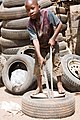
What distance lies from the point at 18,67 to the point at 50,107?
2144 mm

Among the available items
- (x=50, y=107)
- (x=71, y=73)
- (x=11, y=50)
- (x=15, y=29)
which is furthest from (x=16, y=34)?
(x=50, y=107)

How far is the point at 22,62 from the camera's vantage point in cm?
621

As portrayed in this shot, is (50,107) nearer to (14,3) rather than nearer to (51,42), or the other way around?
(51,42)

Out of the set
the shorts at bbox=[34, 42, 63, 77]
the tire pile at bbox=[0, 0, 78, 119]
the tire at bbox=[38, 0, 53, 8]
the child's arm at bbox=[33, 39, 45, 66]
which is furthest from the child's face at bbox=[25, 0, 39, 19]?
the tire at bbox=[38, 0, 53, 8]

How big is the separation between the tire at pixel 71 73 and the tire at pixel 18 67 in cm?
64

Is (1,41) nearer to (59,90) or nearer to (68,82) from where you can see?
(68,82)

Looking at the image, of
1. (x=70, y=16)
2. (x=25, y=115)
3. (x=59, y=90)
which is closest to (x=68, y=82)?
(x=59, y=90)

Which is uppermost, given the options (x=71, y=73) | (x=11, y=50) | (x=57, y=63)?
(x=57, y=63)

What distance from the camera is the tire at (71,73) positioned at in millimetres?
5809

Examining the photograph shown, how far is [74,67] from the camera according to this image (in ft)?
20.5

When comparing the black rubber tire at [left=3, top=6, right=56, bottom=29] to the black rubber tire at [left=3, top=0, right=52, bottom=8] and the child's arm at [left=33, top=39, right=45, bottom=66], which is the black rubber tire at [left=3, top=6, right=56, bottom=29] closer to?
the black rubber tire at [left=3, top=0, right=52, bottom=8]

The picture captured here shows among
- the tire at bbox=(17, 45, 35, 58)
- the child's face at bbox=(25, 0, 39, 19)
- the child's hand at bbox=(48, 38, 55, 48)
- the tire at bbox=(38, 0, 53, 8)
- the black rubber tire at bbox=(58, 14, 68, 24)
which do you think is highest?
the child's face at bbox=(25, 0, 39, 19)

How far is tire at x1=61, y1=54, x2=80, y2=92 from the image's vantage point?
5809 mm

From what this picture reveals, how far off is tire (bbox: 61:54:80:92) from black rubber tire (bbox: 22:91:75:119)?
1096mm
